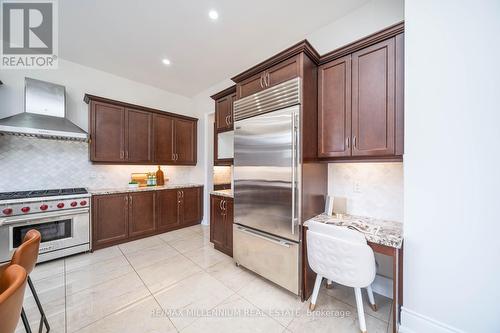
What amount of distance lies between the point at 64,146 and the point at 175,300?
10.1 ft

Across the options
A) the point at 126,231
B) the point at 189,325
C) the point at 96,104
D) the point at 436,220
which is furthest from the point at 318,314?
the point at 96,104

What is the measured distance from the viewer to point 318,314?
5.44 feet

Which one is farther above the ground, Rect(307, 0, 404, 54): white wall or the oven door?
Rect(307, 0, 404, 54): white wall

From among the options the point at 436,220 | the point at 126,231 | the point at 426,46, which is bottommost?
the point at 126,231

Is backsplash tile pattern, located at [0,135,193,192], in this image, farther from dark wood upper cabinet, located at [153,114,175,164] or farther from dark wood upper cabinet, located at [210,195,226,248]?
dark wood upper cabinet, located at [210,195,226,248]

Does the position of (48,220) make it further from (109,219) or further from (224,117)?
(224,117)

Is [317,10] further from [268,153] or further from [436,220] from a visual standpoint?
[436,220]

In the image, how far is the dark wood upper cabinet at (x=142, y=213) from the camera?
10.6 feet

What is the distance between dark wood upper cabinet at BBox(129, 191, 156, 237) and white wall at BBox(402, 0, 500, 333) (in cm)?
364

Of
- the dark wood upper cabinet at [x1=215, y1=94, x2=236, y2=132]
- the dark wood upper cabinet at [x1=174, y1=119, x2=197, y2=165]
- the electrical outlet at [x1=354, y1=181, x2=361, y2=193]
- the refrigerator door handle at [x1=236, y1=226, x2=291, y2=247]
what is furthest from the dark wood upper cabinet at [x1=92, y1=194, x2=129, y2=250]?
the electrical outlet at [x1=354, y1=181, x2=361, y2=193]

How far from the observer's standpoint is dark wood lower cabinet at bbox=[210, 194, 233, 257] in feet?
8.74

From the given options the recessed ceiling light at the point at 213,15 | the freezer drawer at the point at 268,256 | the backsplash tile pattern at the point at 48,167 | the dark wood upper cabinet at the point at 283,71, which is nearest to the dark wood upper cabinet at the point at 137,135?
the backsplash tile pattern at the point at 48,167

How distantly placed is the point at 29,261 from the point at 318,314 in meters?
2.19

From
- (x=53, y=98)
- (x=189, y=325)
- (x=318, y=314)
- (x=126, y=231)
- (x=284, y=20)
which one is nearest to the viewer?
(x=189, y=325)
